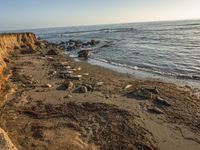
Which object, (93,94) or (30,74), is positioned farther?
(30,74)

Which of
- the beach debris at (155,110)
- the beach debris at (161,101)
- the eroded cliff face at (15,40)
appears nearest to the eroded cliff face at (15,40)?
the eroded cliff face at (15,40)

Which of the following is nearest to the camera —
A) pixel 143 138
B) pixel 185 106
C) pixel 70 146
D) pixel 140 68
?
pixel 70 146

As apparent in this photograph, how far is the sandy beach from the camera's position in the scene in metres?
7.76

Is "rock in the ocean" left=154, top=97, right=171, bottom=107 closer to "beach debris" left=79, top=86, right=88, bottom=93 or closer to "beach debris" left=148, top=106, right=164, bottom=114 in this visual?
"beach debris" left=148, top=106, right=164, bottom=114

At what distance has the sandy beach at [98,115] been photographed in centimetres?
776

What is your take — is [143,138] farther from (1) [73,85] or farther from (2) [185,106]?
(1) [73,85]

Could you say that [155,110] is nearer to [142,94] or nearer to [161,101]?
[161,101]

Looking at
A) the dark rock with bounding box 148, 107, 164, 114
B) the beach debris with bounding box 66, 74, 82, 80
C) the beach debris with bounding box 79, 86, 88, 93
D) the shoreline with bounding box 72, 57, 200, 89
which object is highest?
the beach debris with bounding box 79, 86, 88, 93

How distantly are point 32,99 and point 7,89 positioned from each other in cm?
179

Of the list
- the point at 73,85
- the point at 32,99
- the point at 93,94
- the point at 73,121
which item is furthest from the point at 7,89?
the point at 73,121

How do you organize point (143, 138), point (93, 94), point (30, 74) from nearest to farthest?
point (143, 138)
point (93, 94)
point (30, 74)

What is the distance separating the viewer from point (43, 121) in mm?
8969

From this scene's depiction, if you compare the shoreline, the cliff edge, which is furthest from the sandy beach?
the cliff edge

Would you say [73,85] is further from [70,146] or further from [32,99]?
[70,146]
